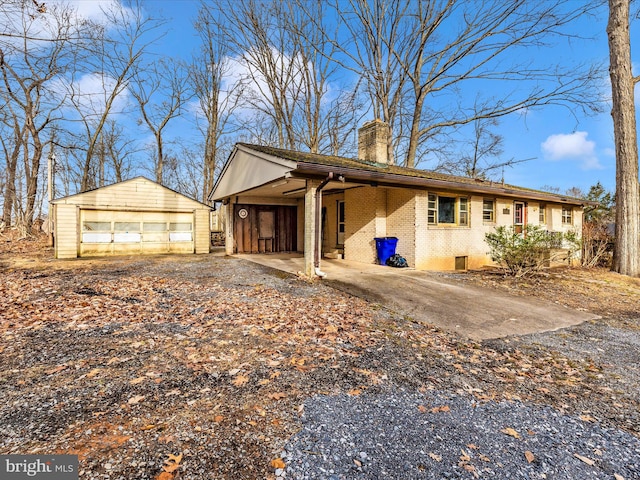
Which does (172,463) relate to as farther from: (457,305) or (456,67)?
(456,67)

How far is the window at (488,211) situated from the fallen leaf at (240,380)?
11106 mm

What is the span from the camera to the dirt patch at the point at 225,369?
2156 mm

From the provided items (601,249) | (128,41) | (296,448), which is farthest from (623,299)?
(128,41)

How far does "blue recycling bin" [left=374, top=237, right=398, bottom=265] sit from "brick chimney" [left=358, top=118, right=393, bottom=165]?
4413 millimetres

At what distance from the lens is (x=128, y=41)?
21.3 m

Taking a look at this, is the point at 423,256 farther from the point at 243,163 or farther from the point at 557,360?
the point at 243,163

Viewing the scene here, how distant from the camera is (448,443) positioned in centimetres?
222

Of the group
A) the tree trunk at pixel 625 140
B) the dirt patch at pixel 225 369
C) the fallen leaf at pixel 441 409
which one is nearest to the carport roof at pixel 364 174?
the tree trunk at pixel 625 140

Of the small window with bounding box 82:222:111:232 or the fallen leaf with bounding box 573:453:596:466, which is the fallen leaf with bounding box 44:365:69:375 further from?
the small window with bounding box 82:222:111:232

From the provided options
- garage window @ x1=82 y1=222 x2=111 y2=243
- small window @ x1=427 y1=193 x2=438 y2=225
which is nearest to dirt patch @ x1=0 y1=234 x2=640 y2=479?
small window @ x1=427 y1=193 x2=438 y2=225

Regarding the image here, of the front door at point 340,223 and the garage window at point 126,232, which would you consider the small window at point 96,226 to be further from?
the front door at point 340,223

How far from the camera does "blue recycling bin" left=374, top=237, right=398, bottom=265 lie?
10227mm

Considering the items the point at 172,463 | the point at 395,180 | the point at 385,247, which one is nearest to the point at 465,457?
the point at 172,463

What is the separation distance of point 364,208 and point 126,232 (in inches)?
414
